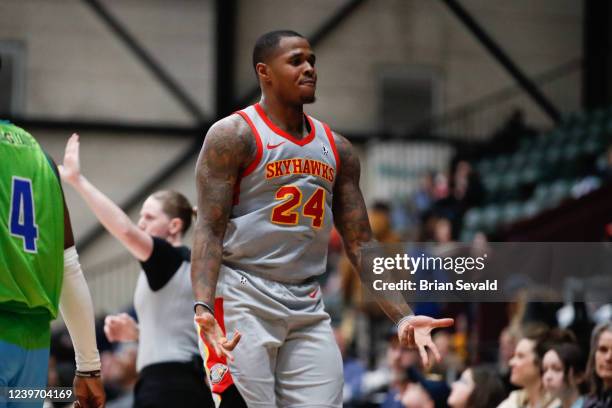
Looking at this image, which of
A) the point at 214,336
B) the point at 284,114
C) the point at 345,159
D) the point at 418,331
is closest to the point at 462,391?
the point at 418,331

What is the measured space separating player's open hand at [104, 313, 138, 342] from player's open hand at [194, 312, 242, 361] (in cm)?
166

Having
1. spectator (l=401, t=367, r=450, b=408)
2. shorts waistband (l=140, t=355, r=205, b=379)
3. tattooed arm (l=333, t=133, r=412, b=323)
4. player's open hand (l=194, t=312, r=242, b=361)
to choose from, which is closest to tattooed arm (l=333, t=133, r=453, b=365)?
tattooed arm (l=333, t=133, r=412, b=323)

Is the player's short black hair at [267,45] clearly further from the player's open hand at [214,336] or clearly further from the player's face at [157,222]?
the player's face at [157,222]

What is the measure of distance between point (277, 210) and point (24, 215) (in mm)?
1070

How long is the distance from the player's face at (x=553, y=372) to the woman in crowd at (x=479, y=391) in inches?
10.7

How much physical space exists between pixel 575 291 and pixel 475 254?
1.63 metres

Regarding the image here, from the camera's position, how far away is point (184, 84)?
1806 centimetres

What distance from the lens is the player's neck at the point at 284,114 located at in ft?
15.9

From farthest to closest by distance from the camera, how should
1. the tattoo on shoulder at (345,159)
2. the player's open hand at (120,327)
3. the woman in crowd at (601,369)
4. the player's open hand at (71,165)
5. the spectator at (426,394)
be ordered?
the spectator at (426,394)
the player's open hand at (120,327)
the woman in crowd at (601,369)
the player's open hand at (71,165)
the tattoo on shoulder at (345,159)

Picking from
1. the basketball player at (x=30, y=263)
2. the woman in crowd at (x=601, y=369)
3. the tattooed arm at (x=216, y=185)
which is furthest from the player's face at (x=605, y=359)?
the basketball player at (x=30, y=263)

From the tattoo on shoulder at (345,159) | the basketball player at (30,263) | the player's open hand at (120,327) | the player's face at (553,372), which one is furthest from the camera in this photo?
the player's face at (553,372)

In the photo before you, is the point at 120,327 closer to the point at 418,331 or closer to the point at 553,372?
the point at 418,331

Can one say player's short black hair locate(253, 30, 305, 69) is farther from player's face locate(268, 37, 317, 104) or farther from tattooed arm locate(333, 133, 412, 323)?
tattooed arm locate(333, 133, 412, 323)

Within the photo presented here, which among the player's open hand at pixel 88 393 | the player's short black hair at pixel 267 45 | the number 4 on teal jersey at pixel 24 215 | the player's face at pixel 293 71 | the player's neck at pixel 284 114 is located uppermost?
the player's short black hair at pixel 267 45
